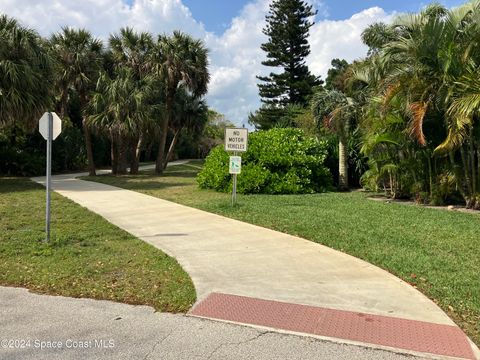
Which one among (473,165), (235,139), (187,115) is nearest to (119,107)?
(187,115)

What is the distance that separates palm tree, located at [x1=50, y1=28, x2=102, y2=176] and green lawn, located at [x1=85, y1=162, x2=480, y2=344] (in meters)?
12.8

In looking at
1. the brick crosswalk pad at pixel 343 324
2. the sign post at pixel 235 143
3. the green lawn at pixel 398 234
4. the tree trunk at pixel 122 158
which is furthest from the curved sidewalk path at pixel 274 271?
the tree trunk at pixel 122 158

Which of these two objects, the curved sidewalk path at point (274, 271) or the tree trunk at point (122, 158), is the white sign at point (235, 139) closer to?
the curved sidewalk path at point (274, 271)

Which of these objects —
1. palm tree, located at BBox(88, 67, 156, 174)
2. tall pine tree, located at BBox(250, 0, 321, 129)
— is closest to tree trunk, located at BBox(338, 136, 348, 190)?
palm tree, located at BBox(88, 67, 156, 174)

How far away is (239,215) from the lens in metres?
10.6

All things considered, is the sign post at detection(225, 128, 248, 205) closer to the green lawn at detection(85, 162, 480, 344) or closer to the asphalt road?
the green lawn at detection(85, 162, 480, 344)

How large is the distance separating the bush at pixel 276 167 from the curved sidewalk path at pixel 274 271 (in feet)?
19.7

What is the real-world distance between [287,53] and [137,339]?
4225 cm

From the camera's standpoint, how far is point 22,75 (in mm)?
16328

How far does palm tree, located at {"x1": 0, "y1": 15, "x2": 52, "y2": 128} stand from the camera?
16078mm

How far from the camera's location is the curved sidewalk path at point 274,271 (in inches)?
188

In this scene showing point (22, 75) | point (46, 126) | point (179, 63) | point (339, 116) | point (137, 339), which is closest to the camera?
point (137, 339)

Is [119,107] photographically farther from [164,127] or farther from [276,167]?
[276,167]

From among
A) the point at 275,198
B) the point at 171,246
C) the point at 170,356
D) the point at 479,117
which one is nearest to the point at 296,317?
the point at 170,356
